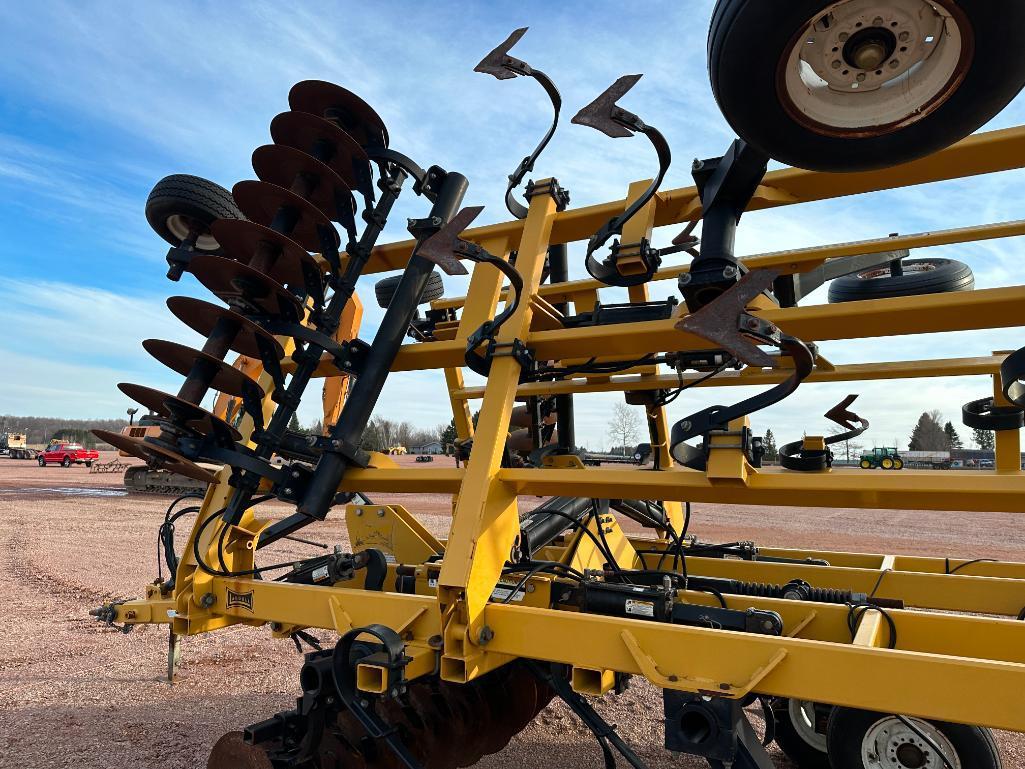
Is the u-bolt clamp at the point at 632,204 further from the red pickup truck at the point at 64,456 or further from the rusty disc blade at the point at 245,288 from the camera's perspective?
the red pickup truck at the point at 64,456

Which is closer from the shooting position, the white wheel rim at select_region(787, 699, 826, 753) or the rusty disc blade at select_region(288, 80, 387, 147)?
the rusty disc blade at select_region(288, 80, 387, 147)

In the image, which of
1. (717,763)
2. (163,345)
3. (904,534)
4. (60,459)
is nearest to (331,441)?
(163,345)

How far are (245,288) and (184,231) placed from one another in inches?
43.8

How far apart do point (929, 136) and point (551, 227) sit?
153 cm

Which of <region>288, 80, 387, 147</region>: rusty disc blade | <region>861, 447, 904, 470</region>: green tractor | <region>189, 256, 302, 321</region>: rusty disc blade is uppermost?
<region>861, 447, 904, 470</region>: green tractor

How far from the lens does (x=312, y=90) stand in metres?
3.11

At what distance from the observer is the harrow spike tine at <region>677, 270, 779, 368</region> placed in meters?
1.95

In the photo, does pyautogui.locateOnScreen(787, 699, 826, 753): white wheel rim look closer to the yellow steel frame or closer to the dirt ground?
the dirt ground

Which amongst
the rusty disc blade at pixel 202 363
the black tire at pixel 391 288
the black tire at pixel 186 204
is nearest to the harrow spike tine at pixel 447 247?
Answer: the rusty disc blade at pixel 202 363

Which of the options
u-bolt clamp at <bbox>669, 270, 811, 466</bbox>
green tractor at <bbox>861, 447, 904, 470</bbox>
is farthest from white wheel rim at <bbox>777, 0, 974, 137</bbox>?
green tractor at <bbox>861, 447, 904, 470</bbox>

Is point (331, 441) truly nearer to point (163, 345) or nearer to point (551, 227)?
point (163, 345)

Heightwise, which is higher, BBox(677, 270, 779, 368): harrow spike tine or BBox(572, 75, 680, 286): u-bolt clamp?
BBox(572, 75, 680, 286): u-bolt clamp

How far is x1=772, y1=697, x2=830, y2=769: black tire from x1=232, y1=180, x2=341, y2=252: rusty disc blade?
3.16 metres

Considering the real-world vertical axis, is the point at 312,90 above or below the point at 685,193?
above
